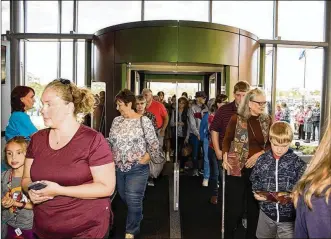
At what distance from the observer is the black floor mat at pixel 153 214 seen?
4.04m

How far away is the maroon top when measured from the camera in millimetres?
1797

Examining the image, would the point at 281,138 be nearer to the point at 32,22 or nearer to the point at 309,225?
the point at 309,225

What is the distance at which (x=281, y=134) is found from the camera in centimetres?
→ 256

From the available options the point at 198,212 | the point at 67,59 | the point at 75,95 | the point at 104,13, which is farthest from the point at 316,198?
the point at 104,13

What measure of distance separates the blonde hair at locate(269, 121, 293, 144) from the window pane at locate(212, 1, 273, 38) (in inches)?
258

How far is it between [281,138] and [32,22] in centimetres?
798

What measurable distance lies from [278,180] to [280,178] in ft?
0.06

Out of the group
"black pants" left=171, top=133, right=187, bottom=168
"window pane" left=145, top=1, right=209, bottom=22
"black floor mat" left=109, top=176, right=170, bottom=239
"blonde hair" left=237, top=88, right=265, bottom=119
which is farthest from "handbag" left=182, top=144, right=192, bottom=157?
"window pane" left=145, top=1, right=209, bottom=22

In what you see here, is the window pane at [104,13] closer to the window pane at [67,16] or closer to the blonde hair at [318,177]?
the window pane at [67,16]

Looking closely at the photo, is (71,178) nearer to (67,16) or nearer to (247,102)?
(247,102)

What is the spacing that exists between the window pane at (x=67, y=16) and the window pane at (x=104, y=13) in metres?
0.19

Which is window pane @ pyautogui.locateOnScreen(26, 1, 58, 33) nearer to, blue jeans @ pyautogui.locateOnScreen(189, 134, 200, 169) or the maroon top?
blue jeans @ pyautogui.locateOnScreen(189, 134, 200, 169)

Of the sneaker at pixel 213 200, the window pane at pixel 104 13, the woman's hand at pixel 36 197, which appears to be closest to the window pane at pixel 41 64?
the window pane at pixel 104 13

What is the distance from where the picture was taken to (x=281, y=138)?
2.54 m
